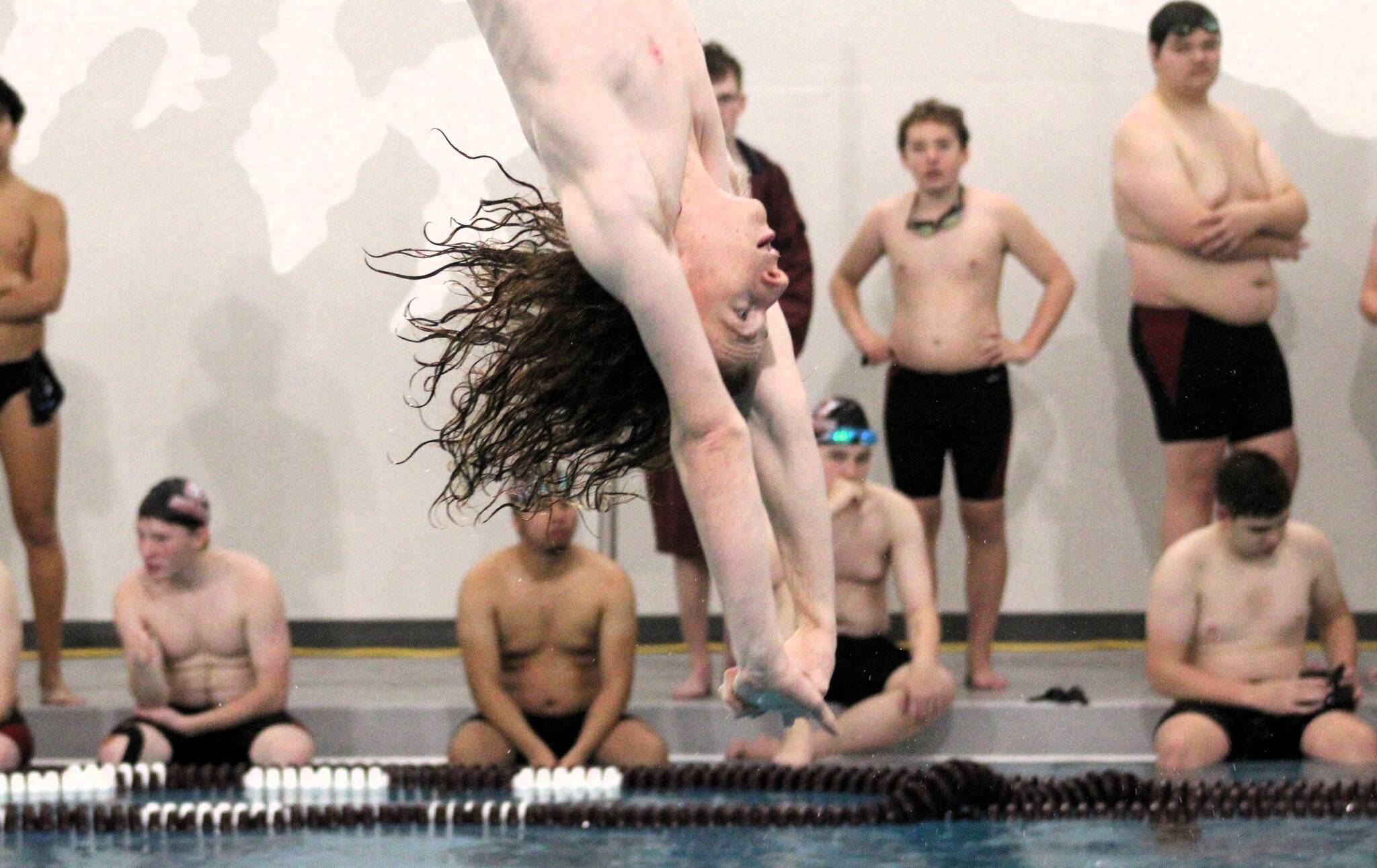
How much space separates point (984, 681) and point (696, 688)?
0.93 meters

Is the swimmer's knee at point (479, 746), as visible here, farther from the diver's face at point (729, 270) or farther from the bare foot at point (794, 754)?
the diver's face at point (729, 270)

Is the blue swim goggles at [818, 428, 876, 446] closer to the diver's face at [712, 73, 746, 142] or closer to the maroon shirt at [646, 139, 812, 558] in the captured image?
the maroon shirt at [646, 139, 812, 558]

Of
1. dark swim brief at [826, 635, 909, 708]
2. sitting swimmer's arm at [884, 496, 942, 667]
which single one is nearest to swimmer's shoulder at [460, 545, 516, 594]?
dark swim brief at [826, 635, 909, 708]

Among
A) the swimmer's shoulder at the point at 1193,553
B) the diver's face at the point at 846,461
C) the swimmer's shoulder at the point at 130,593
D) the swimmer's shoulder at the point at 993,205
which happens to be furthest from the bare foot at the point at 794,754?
the swimmer's shoulder at the point at 130,593

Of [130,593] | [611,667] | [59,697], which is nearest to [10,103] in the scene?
[130,593]

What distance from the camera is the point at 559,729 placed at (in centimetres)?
598

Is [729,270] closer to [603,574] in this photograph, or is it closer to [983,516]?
[603,574]

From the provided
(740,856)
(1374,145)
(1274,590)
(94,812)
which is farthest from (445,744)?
(1374,145)

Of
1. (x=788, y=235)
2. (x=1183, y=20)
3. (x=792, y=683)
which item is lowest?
(x=792, y=683)

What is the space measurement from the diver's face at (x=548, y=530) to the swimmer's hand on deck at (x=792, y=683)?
276cm

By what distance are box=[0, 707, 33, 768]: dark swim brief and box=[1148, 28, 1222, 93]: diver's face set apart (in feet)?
13.3

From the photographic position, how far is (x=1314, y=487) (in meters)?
7.41

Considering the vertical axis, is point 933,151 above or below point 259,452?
above

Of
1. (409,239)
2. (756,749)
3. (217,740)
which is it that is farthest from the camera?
(409,239)
